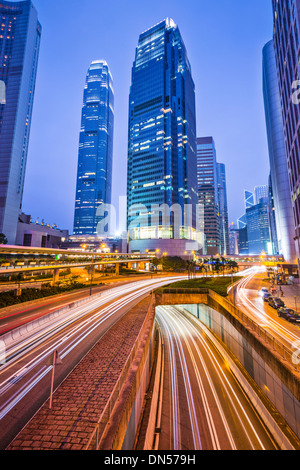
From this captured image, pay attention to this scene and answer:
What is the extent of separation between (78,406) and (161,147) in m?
133

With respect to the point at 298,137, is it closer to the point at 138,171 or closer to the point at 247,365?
the point at 247,365

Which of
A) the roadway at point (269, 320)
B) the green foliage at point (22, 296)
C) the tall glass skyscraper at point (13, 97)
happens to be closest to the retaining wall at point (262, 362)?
the roadway at point (269, 320)

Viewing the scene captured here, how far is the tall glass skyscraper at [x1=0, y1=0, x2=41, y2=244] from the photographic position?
81438mm

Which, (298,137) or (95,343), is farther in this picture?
(298,137)

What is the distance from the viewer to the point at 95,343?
1609 cm

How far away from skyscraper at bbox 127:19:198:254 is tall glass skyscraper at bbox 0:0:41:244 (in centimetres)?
6426

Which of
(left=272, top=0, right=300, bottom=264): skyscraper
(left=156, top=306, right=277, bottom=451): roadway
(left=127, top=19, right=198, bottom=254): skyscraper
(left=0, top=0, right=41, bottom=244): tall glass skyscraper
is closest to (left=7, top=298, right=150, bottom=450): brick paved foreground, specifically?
(left=156, top=306, right=277, bottom=451): roadway

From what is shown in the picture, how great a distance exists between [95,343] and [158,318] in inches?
890

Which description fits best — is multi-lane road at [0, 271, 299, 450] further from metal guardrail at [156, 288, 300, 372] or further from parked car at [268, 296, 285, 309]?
metal guardrail at [156, 288, 300, 372]

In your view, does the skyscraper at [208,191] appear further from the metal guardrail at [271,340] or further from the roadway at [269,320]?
the metal guardrail at [271,340]

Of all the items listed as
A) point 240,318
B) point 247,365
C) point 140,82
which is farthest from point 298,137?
point 140,82

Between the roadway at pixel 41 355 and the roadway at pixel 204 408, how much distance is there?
7.41m

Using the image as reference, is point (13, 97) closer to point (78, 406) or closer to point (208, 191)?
point (78, 406)

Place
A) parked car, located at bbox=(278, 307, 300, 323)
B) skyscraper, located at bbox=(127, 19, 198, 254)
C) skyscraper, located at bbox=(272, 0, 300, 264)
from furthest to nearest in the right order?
skyscraper, located at bbox=(127, 19, 198, 254), skyscraper, located at bbox=(272, 0, 300, 264), parked car, located at bbox=(278, 307, 300, 323)
